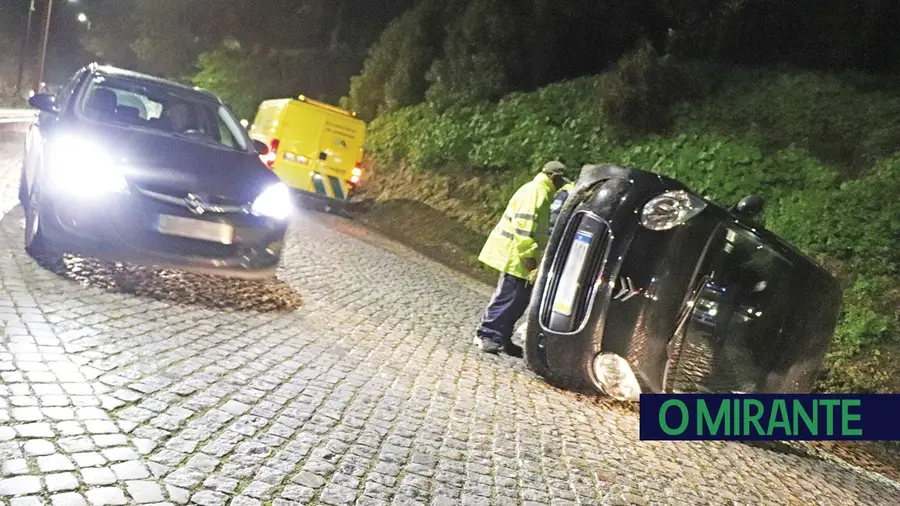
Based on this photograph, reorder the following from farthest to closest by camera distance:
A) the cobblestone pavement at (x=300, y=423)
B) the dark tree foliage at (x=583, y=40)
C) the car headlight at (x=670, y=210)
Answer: the dark tree foliage at (x=583, y=40)
the car headlight at (x=670, y=210)
the cobblestone pavement at (x=300, y=423)

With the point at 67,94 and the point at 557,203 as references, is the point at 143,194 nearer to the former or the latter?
the point at 67,94

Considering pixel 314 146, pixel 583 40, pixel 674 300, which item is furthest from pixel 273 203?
pixel 583 40

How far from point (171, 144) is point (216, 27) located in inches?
1032

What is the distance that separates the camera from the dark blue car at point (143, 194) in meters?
5.50

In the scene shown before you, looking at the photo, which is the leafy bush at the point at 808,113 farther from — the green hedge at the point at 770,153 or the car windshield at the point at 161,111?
the car windshield at the point at 161,111

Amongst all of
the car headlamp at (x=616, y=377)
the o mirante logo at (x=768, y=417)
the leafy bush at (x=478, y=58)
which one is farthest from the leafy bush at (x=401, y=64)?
the o mirante logo at (x=768, y=417)

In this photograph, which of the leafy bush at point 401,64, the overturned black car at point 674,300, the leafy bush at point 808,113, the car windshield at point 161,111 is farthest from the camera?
the leafy bush at point 401,64

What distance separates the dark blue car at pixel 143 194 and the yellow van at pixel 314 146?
24.3ft

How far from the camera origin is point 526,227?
20.5 feet

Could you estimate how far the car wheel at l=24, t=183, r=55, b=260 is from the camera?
19.2ft

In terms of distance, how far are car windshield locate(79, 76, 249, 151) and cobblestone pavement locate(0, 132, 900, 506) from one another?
1.39 metres

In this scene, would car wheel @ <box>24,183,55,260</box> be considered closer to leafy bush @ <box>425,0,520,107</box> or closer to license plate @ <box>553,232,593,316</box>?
license plate @ <box>553,232,593,316</box>

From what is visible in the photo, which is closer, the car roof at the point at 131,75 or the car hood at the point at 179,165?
the car hood at the point at 179,165

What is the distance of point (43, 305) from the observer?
494 cm
